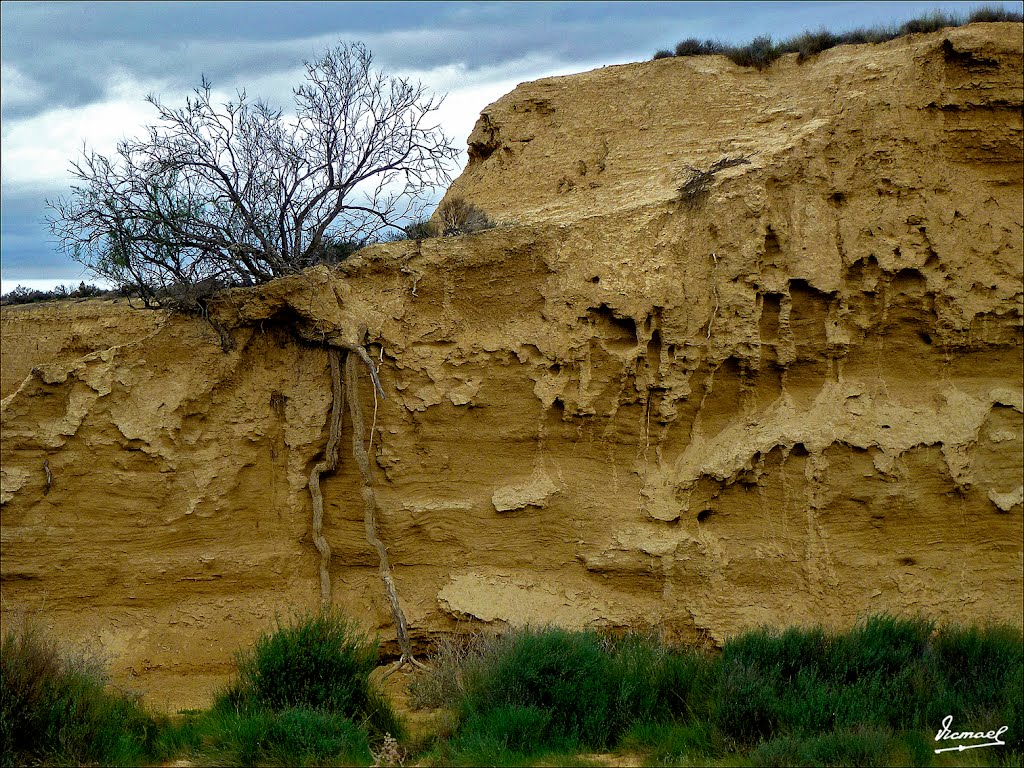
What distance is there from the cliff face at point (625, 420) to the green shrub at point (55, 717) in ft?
4.20

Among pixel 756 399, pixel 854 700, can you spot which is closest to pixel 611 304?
pixel 756 399

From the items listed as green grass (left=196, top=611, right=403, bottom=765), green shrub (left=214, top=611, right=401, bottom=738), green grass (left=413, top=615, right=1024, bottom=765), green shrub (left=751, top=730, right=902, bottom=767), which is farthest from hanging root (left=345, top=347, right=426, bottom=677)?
green shrub (left=751, top=730, right=902, bottom=767)

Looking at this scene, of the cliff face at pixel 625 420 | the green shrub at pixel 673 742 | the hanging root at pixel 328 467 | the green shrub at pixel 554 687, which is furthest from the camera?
the hanging root at pixel 328 467

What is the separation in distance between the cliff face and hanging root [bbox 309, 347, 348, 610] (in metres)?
0.16

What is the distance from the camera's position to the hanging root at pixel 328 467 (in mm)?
8883

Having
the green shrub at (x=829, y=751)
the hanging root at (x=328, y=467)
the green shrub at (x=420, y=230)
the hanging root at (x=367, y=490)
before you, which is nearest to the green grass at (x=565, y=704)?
the green shrub at (x=829, y=751)

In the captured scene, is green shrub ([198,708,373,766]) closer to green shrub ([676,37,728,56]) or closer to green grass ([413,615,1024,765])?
green grass ([413,615,1024,765])

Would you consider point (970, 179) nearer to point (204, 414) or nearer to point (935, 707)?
point (935, 707)

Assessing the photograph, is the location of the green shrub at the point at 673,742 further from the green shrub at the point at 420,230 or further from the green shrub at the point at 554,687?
the green shrub at the point at 420,230

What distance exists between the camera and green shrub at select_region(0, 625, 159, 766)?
686cm

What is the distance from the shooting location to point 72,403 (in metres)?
8.82

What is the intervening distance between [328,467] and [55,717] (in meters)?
2.90

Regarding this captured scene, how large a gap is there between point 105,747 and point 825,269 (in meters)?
6.72

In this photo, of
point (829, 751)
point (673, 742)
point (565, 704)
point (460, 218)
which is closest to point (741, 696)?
point (673, 742)
